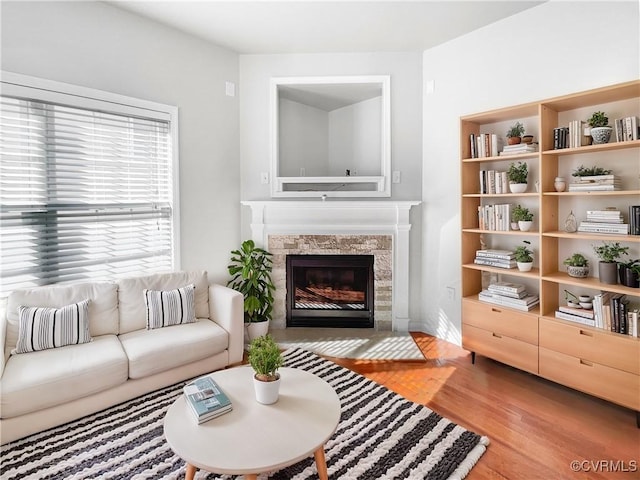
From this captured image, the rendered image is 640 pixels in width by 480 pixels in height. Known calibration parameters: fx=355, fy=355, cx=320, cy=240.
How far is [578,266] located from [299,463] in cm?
226

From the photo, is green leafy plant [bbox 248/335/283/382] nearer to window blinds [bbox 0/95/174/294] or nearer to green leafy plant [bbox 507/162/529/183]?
window blinds [bbox 0/95/174/294]

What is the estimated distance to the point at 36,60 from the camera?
2.47 metres

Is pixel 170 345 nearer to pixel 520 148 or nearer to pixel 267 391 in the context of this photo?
pixel 267 391

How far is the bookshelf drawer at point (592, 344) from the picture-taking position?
6.98ft

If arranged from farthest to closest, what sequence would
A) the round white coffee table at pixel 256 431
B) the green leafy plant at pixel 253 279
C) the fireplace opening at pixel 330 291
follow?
the fireplace opening at pixel 330 291 → the green leafy plant at pixel 253 279 → the round white coffee table at pixel 256 431

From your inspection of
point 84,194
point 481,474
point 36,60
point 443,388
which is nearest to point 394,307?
point 443,388

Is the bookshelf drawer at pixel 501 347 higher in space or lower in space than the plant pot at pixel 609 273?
lower

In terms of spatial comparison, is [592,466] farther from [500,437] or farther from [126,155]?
[126,155]

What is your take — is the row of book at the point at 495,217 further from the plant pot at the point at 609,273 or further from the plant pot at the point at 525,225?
the plant pot at the point at 609,273

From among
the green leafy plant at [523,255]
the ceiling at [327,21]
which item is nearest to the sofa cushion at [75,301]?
the ceiling at [327,21]

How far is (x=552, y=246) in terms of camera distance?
2.69m

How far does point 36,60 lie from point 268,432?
2877 millimetres

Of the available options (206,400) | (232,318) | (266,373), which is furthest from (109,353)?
(266,373)

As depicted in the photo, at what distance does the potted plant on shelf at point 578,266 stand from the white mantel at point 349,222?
144 cm
